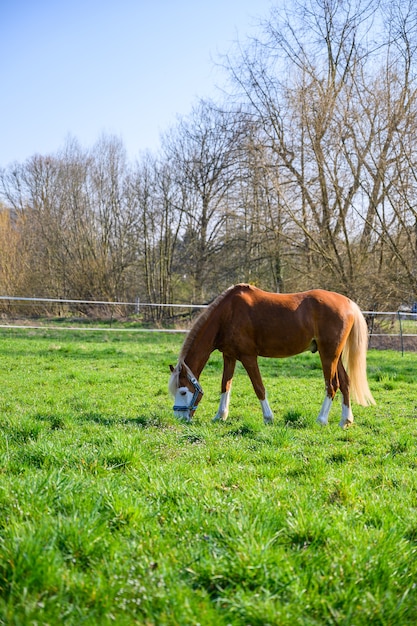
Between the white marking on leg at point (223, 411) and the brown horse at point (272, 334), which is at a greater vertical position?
the brown horse at point (272, 334)

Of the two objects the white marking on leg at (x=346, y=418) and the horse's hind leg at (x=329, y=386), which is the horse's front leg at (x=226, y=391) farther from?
the white marking on leg at (x=346, y=418)

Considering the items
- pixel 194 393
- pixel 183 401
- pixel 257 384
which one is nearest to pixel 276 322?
pixel 257 384

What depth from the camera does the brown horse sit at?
6.35 meters

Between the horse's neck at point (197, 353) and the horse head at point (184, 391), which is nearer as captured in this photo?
the horse head at point (184, 391)

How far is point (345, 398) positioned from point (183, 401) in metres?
1.96

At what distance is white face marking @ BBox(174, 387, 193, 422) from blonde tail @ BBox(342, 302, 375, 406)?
210cm

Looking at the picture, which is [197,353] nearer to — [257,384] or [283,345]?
[257,384]

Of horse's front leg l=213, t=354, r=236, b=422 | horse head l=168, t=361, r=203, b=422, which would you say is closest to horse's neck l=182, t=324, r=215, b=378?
horse head l=168, t=361, r=203, b=422

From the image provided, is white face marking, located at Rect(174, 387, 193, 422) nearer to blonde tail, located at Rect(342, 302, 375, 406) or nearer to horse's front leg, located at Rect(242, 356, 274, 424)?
horse's front leg, located at Rect(242, 356, 274, 424)

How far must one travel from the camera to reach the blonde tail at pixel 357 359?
6.59 meters

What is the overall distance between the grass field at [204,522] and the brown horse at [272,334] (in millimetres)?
621

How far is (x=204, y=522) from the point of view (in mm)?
2744

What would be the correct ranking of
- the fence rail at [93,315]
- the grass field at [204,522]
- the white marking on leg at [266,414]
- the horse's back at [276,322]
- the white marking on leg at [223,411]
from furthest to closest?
1. the fence rail at [93,315]
2. the horse's back at [276,322]
3. the white marking on leg at [223,411]
4. the white marking on leg at [266,414]
5. the grass field at [204,522]

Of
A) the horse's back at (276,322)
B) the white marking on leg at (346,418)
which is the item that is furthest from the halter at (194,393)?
the white marking on leg at (346,418)
